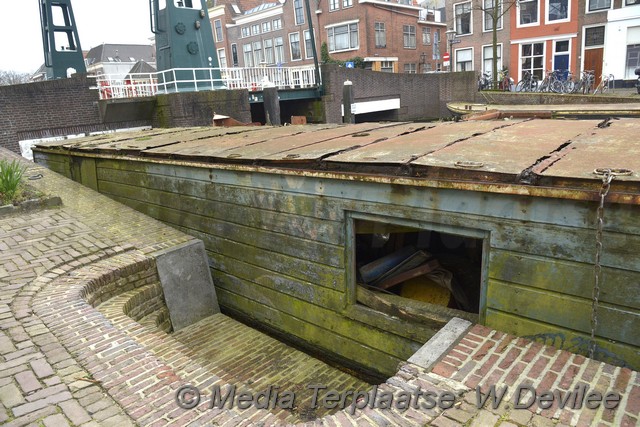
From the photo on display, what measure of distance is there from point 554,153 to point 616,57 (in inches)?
1029

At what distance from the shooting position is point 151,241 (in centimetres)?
571

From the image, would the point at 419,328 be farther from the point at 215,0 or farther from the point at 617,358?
the point at 215,0

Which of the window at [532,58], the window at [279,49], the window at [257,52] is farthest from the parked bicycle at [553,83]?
the window at [257,52]

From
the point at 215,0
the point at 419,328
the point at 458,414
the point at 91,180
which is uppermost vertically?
the point at 215,0

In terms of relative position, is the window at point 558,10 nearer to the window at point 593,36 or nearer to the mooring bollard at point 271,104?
the window at point 593,36

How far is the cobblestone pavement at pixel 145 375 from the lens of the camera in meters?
2.56

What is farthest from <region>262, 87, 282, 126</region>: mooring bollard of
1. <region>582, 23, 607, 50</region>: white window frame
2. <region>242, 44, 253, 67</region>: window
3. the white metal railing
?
<region>242, 44, 253, 67</region>: window

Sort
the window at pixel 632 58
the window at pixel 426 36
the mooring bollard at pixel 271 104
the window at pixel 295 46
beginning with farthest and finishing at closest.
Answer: the window at pixel 426 36 < the window at pixel 295 46 < the window at pixel 632 58 < the mooring bollard at pixel 271 104

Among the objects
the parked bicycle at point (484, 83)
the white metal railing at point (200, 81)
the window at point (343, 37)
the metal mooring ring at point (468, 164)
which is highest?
the window at point (343, 37)

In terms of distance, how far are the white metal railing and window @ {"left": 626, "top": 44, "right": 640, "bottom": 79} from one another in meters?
17.2

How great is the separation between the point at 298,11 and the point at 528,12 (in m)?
17.9

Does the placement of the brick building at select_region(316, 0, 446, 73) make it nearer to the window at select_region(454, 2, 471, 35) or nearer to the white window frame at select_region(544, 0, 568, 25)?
the window at select_region(454, 2, 471, 35)

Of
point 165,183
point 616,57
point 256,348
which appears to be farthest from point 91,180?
point 616,57

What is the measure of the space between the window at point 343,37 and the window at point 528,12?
11.8 metres
